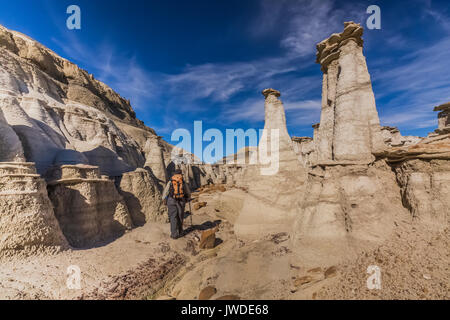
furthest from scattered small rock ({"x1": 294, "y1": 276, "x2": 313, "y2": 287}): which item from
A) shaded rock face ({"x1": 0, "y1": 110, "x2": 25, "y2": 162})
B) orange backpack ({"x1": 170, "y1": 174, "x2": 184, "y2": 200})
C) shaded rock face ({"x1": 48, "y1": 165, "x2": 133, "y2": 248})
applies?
shaded rock face ({"x1": 0, "y1": 110, "x2": 25, "y2": 162})

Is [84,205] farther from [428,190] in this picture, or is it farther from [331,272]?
[428,190]

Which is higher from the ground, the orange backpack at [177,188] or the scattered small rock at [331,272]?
the orange backpack at [177,188]

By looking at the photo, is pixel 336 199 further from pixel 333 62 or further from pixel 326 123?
pixel 333 62

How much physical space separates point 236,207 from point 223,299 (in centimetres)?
519

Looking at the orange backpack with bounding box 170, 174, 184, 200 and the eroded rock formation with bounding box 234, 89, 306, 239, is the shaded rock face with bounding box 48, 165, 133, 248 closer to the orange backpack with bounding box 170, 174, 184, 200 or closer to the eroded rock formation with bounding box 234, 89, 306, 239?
the orange backpack with bounding box 170, 174, 184, 200

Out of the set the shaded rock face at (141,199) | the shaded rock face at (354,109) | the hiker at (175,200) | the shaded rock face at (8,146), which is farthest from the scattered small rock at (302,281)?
the shaded rock face at (8,146)

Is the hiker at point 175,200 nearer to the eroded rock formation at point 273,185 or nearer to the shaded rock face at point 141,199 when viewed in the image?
the shaded rock face at point 141,199

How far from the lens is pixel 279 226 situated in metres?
5.27

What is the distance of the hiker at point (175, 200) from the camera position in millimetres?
5426

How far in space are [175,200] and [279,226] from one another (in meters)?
3.07

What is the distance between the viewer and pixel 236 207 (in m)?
7.88

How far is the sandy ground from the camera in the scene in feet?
7.06

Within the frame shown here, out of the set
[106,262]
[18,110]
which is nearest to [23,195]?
[106,262]

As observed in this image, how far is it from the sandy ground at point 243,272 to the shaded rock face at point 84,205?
50 cm
